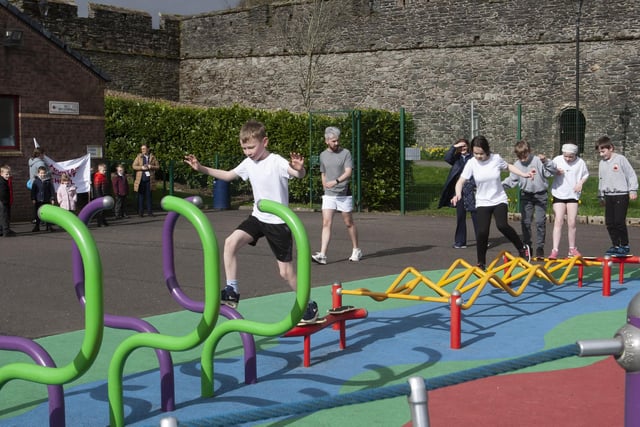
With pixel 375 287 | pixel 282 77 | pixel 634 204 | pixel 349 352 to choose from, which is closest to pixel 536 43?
pixel 282 77

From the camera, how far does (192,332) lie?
477 centimetres

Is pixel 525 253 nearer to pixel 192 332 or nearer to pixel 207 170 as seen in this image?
pixel 207 170

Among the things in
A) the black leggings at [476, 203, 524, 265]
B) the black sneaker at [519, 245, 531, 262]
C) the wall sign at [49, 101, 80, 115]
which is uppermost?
the wall sign at [49, 101, 80, 115]

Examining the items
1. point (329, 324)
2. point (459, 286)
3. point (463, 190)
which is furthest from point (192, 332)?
point (463, 190)

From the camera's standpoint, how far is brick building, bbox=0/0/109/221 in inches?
805

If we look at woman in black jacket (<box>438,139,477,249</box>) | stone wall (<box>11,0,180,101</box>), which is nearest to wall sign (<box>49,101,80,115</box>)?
woman in black jacket (<box>438,139,477,249</box>)

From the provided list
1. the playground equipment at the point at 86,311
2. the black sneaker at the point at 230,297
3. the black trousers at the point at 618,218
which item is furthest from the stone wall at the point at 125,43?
the playground equipment at the point at 86,311

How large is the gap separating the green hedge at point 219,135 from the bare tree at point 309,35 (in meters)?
10.2

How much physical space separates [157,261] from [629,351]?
10555mm

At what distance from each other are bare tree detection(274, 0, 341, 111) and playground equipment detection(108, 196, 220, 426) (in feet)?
106

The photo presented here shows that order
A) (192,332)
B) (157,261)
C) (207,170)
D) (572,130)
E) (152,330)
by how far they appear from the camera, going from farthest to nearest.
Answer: (572,130) → (157,261) → (207,170) → (152,330) → (192,332)

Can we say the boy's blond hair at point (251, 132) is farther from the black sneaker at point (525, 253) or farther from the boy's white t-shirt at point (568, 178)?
the boy's white t-shirt at point (568, 178)

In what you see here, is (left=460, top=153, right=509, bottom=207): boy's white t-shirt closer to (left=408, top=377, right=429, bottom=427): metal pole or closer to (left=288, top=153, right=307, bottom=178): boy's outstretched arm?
(left=288, top=153, right=307, bottom=178): boy's outstretched arm

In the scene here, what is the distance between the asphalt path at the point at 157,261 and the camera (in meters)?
8.84
